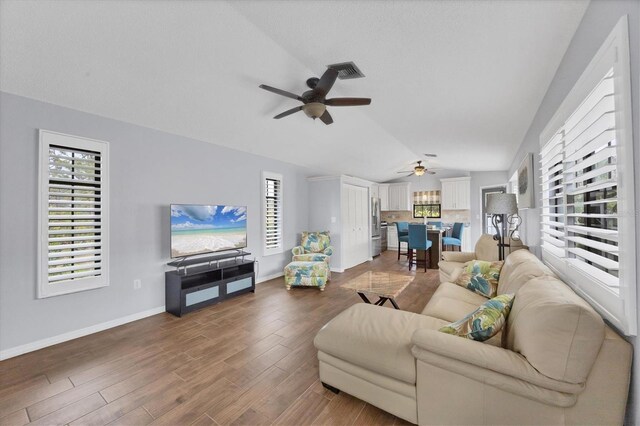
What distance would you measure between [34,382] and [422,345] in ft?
9.66

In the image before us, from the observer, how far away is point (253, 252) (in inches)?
185

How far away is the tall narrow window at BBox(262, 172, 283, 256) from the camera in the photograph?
4914 mm

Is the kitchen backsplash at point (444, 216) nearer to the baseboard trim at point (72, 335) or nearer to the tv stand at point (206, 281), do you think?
the tv stand at point (206, 281)

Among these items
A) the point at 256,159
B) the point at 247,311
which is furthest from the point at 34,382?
the point at 256,159

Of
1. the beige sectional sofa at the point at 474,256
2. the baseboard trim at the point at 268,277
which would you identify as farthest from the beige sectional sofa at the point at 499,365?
A: the baseboard trim at the point at 268,277

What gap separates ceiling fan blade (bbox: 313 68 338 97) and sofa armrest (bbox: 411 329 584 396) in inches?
84.8

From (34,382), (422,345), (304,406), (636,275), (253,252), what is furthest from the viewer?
(253,252)

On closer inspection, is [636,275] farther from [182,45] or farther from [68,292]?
[68,292]

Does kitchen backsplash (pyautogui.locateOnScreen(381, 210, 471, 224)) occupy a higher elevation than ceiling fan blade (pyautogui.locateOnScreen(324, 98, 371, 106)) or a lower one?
lower

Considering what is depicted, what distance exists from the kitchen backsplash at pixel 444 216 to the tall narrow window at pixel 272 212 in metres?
5.08

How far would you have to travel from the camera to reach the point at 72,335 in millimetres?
2670

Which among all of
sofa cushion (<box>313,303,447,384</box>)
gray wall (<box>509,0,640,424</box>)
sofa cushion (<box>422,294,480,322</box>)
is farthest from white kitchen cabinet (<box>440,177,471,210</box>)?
sofa cushion (<box>313,303,447,384</box>)

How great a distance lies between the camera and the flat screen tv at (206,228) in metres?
3.43

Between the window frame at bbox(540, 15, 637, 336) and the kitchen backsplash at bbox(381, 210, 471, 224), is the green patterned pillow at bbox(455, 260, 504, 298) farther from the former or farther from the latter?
the kitchen backsplash at bbox(381, 210, 471, 224)
